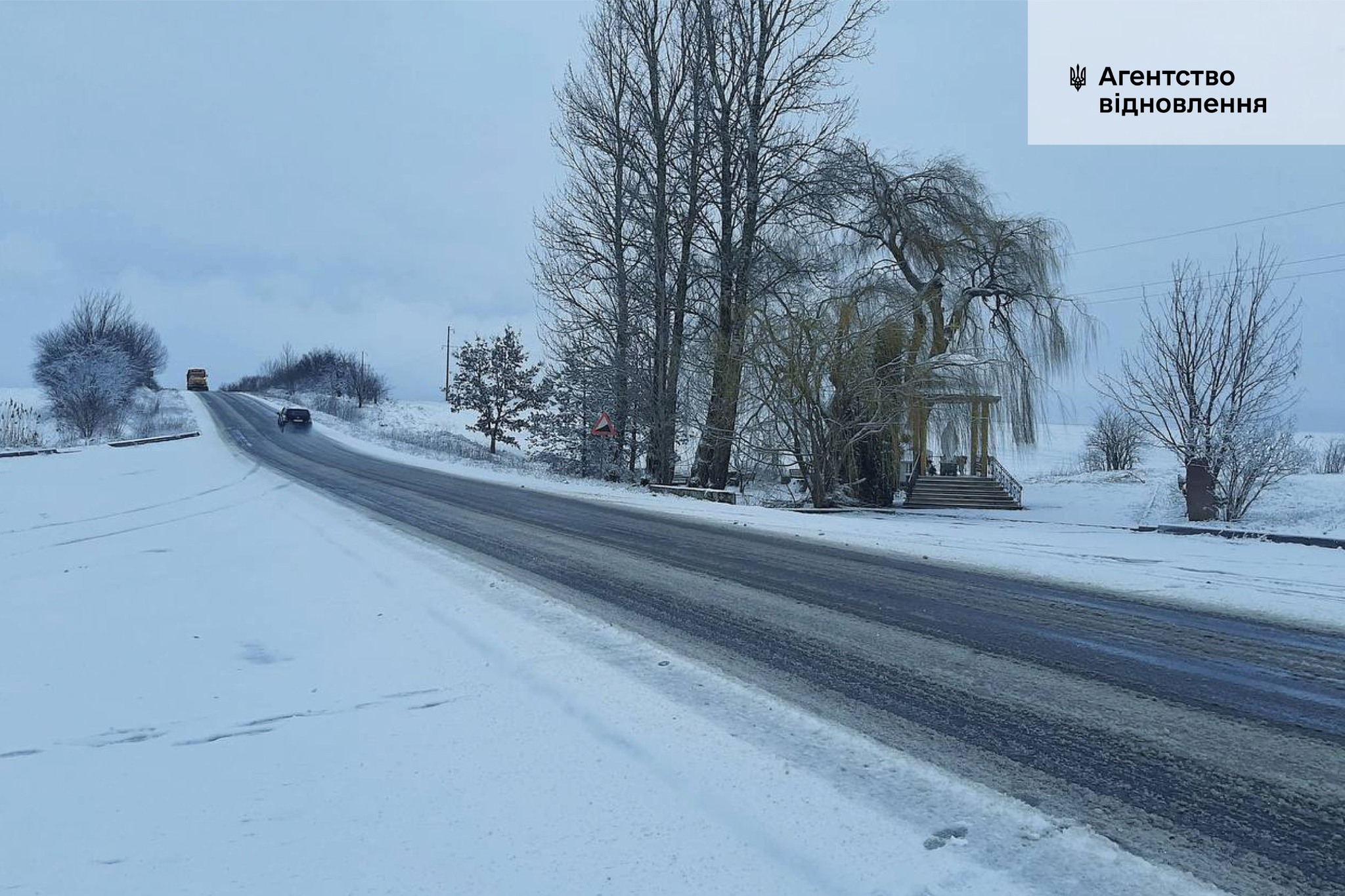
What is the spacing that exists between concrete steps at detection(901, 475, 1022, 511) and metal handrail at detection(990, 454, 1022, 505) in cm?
18

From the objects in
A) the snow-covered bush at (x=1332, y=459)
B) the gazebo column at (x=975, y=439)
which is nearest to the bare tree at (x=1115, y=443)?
the snow-covered bush at (x=1332, y=459)

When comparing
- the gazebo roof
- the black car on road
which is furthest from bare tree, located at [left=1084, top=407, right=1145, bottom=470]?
the black car on road

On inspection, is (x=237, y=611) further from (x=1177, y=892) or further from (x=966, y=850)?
(x=1177, y=892)

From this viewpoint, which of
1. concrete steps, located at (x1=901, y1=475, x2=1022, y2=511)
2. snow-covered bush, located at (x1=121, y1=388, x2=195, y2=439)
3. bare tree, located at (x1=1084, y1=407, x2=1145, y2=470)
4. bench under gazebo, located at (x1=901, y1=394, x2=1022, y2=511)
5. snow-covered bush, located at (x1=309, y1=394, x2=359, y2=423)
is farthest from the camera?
snow-covered bush, located at (x1=309, y1=394, x2=359, y2=423)

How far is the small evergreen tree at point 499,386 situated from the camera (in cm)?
4991

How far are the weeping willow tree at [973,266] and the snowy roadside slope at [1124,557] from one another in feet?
35.8

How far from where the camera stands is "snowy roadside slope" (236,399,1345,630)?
6.12 meters

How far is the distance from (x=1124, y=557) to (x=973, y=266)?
19.3 m

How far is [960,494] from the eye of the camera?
90.6 ft

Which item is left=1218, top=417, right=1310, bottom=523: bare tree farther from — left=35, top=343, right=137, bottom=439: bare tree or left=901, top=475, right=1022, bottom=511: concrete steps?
left=35, top=343, right=137, bottom=439: bare tree

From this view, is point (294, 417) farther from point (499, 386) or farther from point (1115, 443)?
point (1115, 443)

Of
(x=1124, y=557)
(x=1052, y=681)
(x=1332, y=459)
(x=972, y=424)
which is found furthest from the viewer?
(x=1332, y=459)

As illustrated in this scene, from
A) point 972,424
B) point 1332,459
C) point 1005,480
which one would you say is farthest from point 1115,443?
point 972,424

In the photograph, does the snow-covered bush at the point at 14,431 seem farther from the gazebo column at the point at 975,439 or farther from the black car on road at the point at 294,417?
the gazebo column at the point at 975,439
